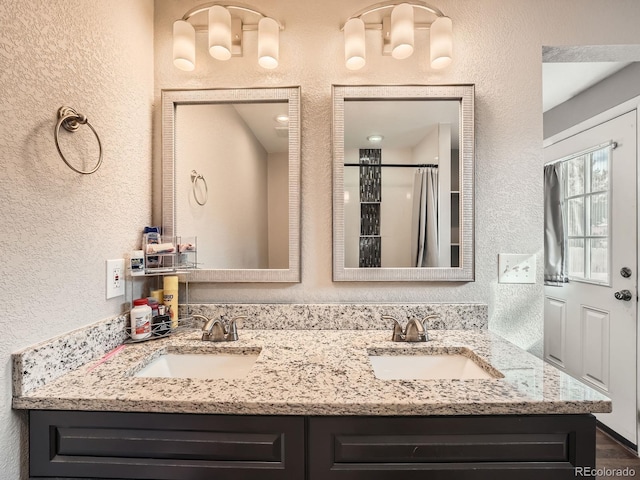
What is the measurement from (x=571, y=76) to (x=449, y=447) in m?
2.44

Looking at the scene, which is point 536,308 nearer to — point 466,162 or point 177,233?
point 466,162

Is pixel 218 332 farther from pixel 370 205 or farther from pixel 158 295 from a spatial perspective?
pixel 370 205

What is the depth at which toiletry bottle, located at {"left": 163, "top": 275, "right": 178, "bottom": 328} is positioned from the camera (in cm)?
129

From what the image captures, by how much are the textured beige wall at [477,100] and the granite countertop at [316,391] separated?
1.26 feet

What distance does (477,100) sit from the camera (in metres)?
1.36

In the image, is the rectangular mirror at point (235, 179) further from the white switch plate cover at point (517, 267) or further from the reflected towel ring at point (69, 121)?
the white switch plate cover at point (517, 267)

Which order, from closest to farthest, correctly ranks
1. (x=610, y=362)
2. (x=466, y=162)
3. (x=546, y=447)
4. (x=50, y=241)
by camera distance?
(x=546, y=447) → (x=50, y=241) → (x=466, y=162) → (x=610, y=362)

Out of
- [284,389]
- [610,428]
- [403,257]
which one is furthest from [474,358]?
[610,428]

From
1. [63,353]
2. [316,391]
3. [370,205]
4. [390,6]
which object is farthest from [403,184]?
[63,353]

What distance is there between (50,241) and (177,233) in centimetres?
51

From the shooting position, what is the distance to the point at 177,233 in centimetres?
137

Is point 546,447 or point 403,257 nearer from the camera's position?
point 546,447

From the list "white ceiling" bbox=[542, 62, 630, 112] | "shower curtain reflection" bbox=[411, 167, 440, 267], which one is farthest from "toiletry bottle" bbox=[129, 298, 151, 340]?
"white ceiling" bbox=[542, 62, 630, 112]

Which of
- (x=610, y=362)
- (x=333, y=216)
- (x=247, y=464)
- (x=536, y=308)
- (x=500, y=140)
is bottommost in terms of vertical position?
(x=610, y=362)
